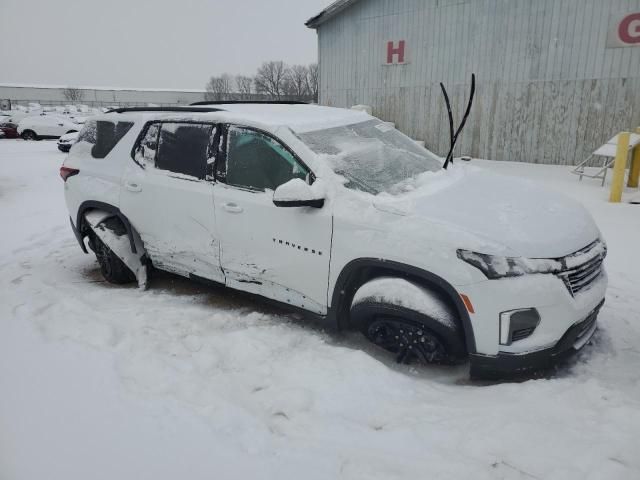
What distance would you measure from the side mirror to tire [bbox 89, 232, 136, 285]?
238 cm

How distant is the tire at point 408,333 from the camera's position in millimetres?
2898

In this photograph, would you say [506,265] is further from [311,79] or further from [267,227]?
[311,79]

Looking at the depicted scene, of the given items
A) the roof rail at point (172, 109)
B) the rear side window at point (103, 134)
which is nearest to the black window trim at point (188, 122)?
the roof rail at point (172, 109)

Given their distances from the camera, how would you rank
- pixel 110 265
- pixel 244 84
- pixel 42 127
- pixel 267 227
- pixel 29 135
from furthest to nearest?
pixel 244 84
pixel 29 135
pixel 42 127
pixel 110 265
pixel 267 227

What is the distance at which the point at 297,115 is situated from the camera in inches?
156

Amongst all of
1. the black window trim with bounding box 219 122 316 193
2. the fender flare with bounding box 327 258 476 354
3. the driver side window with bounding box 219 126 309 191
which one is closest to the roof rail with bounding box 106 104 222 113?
the black window trim with bounding box 219 122 316 193

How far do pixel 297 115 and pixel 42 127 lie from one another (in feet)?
85.4

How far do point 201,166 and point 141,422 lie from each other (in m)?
2.08

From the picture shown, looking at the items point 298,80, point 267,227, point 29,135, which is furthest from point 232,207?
point 298,80

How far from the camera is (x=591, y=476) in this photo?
213 cm

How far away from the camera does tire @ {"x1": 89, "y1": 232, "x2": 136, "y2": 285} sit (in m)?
4.73

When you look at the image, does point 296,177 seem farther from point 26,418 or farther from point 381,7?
point 381,7

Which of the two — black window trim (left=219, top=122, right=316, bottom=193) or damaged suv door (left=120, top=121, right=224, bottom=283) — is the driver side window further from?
damaged suv door (left=120, top=121, right=224, bottom=283)

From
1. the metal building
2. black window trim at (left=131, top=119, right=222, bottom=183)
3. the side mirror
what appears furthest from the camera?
the metal building
